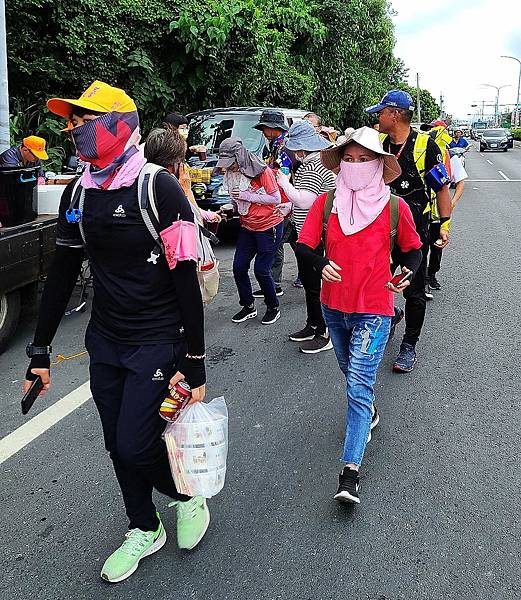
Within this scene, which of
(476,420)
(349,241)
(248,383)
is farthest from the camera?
(248,383)

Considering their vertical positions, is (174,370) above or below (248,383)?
above

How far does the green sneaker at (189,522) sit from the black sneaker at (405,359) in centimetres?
251

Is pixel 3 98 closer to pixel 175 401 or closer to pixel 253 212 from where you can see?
pixel 253 212

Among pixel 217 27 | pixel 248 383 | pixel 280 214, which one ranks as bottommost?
pixel 248 383

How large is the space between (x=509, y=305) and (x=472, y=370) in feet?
6.78

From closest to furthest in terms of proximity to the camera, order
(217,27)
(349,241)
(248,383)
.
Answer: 1. (349,241)
2. (248,383)
3. (217,27)

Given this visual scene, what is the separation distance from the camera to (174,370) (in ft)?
8.59

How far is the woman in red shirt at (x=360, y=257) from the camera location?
10.6ft

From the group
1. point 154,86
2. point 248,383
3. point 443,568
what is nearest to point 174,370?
point 443,568

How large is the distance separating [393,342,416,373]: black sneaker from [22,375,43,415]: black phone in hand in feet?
9.80

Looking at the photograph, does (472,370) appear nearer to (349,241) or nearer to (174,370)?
(349,241)

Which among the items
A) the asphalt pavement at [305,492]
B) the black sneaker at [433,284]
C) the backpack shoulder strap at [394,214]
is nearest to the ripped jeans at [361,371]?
the asphalt pavement at [305,492]

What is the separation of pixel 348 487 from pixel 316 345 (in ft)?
8.03

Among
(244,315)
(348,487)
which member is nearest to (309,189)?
(244,315)
